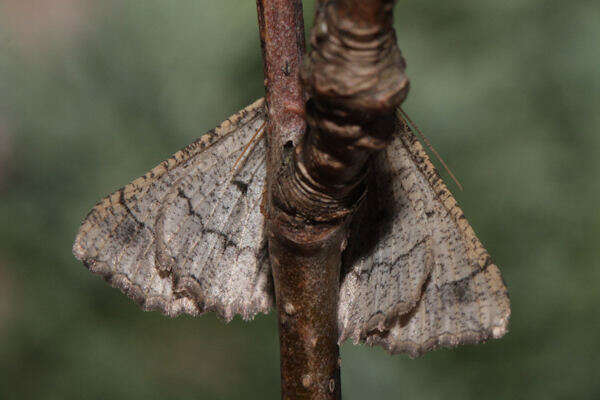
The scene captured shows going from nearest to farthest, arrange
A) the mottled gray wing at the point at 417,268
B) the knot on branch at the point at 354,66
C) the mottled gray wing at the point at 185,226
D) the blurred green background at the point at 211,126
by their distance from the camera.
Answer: the knot on branch at the point at 354,66
the mottled gray wing at the point at 417,268
the mottled gray wing at the point at 185,226
the blurred green background at the point at 211,126

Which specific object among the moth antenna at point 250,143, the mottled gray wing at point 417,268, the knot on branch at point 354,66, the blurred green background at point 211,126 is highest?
the blurred green background at point 211,126

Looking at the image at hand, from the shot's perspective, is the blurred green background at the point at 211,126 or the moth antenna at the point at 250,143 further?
the blurred green background at the point at 211,126

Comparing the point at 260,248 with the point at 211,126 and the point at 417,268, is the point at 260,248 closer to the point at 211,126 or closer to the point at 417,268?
the point at 417,268

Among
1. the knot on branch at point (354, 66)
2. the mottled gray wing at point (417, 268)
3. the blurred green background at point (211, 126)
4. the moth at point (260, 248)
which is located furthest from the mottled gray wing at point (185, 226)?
the blurred green background at point (211, 126)

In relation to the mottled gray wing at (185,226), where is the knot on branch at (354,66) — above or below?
below

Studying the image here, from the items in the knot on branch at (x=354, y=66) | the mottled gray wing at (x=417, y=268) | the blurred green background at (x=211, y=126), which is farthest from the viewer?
the blurred green background at (x=211, y=126)

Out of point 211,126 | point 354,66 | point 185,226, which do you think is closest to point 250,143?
point 185,226

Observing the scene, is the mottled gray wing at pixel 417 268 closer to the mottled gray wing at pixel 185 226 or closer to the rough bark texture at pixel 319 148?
the rough bark texture at pixel 319 148
